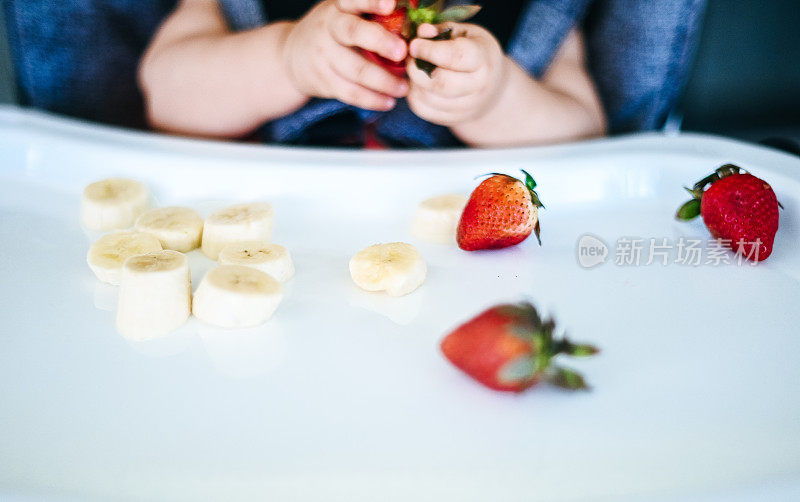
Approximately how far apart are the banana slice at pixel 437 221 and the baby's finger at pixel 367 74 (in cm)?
16

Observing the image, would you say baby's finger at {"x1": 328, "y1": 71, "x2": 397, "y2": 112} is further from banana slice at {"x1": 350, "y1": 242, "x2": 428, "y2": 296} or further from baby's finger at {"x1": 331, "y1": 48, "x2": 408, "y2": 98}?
banana slice at {"x1": 350, "y1": 242, "x2": 428, "y2": 296}

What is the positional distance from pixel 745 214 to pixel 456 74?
0.30 meters

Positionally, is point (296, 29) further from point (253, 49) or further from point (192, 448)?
point (192, 448)

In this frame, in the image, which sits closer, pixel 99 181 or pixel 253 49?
pixel 99 181

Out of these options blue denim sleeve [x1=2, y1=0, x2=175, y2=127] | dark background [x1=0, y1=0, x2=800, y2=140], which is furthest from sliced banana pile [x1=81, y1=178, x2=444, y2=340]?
dark background [x1=0, y1=0, x2=800, y2=140]

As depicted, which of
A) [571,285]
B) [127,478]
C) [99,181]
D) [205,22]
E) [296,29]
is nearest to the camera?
[127,478]

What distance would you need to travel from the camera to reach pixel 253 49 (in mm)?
854

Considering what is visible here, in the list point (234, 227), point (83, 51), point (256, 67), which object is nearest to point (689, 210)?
point (234, 227)

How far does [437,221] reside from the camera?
2.02 ft

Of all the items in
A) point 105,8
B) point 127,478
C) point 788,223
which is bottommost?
point 127,478

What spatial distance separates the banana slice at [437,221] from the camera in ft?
2.02

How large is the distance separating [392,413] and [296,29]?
54cm

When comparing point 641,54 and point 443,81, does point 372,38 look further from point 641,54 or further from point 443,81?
point 641,54

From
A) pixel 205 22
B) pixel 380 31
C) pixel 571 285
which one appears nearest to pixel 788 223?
pixel 571 285
